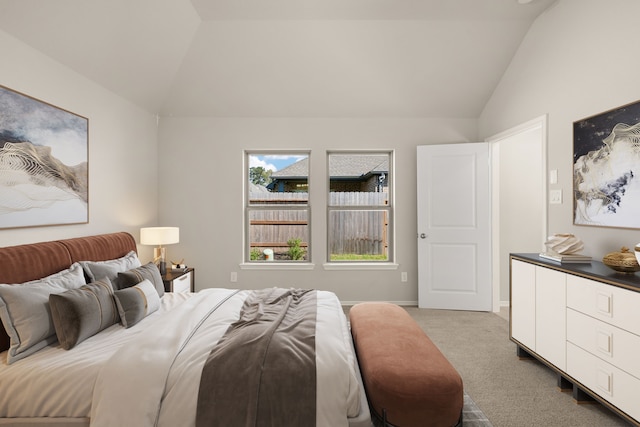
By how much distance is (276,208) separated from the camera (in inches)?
175

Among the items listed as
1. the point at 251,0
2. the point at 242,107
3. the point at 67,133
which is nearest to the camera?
the point at 67,133

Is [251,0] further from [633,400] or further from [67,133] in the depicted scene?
[633,400]

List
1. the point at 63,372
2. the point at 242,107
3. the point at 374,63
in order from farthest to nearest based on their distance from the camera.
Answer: the point at 242,107 < the point at 374,63 < the point at 63,372

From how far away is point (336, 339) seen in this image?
6.01 feet

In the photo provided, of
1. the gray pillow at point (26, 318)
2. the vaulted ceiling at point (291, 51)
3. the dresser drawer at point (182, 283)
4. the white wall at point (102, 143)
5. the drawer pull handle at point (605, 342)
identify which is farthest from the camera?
the dresser drawer at point (182, 283)

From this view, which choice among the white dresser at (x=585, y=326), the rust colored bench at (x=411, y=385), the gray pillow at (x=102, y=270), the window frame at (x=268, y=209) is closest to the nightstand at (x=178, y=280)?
the gray pillow at (x=102, y=270)

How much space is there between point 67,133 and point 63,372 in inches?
82.3

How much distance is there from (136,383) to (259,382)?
0.56 meters

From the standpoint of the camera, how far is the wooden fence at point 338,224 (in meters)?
4.48

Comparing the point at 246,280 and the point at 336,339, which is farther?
the point at 246,280

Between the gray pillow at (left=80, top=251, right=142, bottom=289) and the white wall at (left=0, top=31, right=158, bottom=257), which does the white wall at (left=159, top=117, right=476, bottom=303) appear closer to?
the white wall at (left=0, top=31, right=158, bottom=257)

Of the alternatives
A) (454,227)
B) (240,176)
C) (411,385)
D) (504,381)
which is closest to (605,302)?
(504,381)

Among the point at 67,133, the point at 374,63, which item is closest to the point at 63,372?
the point at 67,133

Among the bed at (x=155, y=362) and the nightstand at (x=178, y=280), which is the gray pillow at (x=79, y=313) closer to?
the bed at (x=155, y=362)
